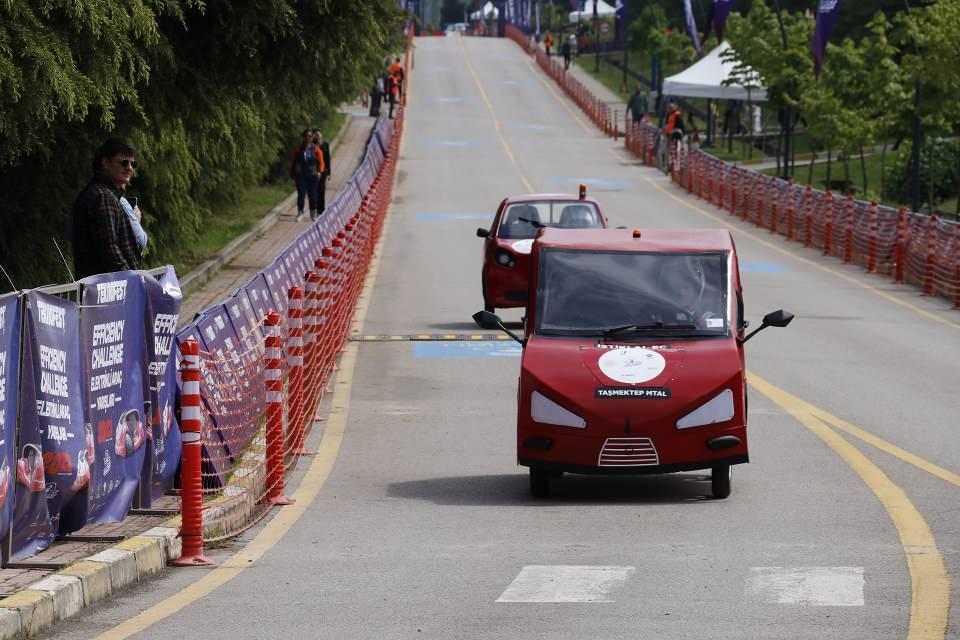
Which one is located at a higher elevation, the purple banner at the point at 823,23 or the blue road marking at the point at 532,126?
the purple banner at the point at 823,23

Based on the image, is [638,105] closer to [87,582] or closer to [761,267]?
[761,267]

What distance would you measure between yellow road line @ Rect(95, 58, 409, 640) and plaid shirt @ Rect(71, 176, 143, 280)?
206 cm

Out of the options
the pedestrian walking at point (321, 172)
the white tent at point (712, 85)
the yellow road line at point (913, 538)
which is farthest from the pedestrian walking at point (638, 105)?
the yellow road line at point (913, 538)

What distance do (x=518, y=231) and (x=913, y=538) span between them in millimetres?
14629

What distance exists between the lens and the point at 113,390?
10.2 meters

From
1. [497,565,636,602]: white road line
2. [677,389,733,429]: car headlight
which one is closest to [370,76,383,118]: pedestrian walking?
[677,389,733,429]: car headlight

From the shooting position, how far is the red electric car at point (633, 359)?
38.7ft

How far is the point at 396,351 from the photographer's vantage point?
21703 millimetres

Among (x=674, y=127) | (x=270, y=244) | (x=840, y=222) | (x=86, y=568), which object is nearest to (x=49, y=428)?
(x=86, y=568)

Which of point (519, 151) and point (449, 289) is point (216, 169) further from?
point (519, 151)

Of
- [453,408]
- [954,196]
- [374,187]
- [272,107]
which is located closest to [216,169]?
[272,107]

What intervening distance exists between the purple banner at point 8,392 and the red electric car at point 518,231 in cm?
1501

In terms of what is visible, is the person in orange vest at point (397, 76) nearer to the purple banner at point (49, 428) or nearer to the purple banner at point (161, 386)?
the purple banner at point (161, 386)

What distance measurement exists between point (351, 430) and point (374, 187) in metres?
23.5
